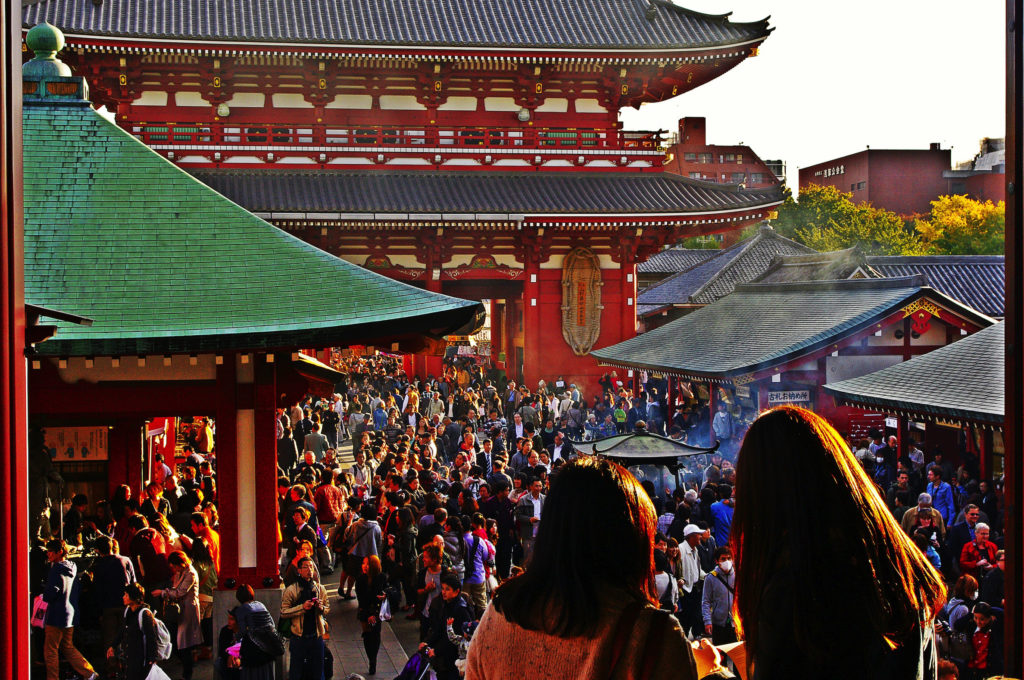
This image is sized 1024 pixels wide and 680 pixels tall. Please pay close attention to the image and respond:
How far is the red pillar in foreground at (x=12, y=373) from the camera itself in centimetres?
242

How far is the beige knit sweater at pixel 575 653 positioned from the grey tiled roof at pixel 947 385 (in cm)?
936

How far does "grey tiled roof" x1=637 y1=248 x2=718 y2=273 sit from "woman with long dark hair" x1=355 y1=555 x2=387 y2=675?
41563 millimetres

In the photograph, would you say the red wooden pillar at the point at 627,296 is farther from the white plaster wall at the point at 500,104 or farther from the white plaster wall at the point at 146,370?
the white plaster wall at the point at 146,370

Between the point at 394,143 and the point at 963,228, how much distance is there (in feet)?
113

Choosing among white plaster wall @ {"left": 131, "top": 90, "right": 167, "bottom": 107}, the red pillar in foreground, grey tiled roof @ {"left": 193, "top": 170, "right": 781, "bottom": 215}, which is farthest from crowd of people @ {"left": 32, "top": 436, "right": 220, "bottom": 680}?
white plaster wall @ {"left": 131, "top": 90, "right": 167, "bottom": 107}

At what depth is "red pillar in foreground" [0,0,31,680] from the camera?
2.42 meters

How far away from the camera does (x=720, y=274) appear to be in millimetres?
40375

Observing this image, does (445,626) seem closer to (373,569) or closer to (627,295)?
(373,569)

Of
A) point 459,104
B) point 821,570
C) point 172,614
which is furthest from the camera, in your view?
point 459,104

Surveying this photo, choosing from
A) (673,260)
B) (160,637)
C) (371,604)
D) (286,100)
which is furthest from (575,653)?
(673,260)

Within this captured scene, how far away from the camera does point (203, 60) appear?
77.3 feet

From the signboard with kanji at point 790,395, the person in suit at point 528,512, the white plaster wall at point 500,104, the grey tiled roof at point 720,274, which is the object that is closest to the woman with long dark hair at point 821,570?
the person in suit at point 528,512

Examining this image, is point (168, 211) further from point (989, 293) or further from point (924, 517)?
point (989, 293)

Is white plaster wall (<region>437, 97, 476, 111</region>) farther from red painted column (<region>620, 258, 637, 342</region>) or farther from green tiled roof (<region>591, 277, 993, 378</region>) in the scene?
green tiled roof (<region>591, 277, 993, 378</region>)
